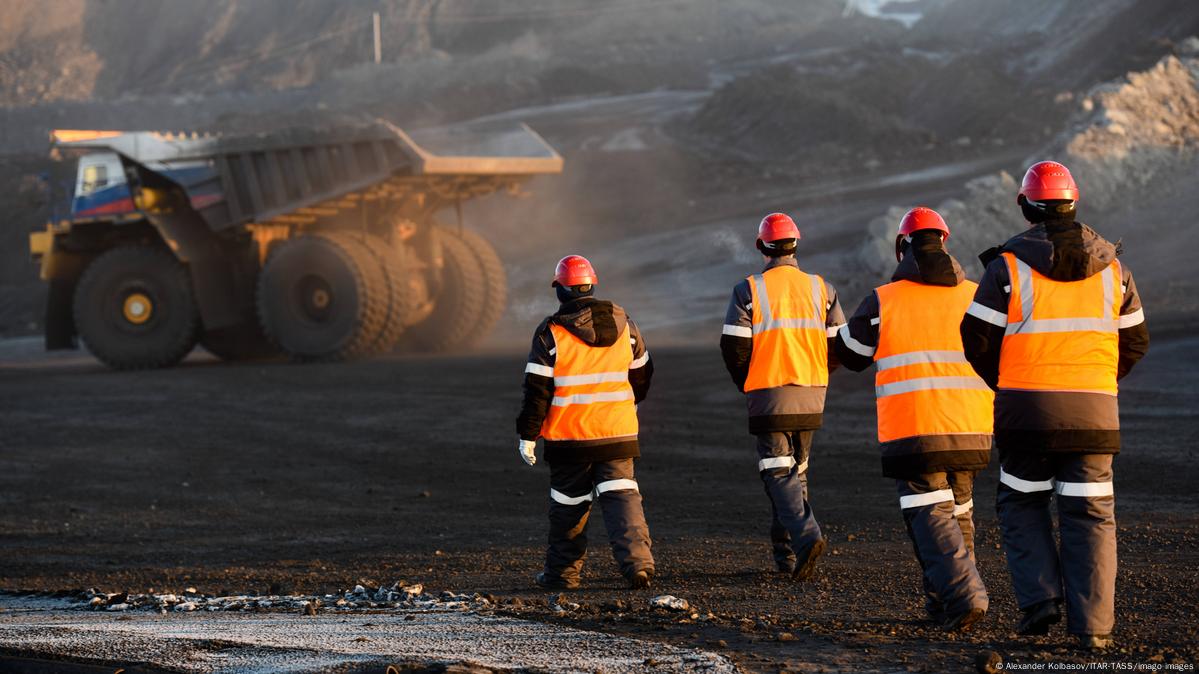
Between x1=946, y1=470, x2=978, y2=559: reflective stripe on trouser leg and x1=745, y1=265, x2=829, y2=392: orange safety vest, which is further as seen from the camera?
x1=745, y1=265, x2=829, y2=392: orange safety vest

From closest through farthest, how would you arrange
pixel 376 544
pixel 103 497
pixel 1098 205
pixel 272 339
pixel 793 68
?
pixel 376 544 < pixel 103 497 < pixel 272 339 < pixel 1098 205 < pixel 793 68

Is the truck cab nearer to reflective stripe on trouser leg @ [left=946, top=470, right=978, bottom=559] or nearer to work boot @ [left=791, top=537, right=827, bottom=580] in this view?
work boot @ [left=791, top=537, right=827, bottom=580]

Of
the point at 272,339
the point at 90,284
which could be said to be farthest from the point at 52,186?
the point at 272,339

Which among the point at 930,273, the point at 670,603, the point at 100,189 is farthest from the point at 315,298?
the point at 930,273

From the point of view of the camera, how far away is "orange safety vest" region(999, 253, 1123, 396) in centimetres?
526

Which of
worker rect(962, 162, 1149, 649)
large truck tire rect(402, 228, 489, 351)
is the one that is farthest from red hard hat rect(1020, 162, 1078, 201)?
large truck tire rect(402, 228, 489, 351)

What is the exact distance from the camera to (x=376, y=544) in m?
9.09

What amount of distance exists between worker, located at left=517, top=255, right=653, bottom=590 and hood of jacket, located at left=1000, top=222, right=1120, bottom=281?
7.16 feet

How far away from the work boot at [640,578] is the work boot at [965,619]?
168cm

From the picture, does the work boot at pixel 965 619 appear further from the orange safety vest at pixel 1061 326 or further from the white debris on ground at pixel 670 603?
the white debris on ground at pixel 670 603

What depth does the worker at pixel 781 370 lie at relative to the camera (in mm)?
6988

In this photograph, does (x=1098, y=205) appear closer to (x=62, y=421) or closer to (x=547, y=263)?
(x=547, y=263)

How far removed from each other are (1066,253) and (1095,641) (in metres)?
1.34

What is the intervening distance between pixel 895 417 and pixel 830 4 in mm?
68168
